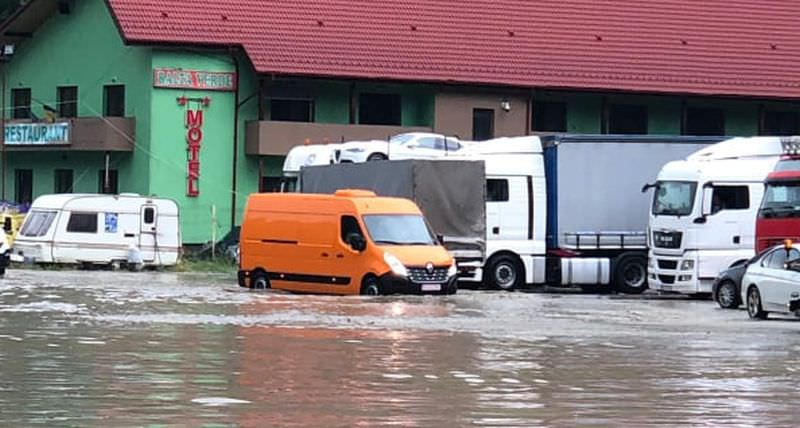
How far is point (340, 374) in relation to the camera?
1819 cm

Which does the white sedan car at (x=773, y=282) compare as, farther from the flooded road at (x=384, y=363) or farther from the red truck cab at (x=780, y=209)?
the red truck cab at (x=780, y=209)

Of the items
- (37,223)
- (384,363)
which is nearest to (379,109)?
(37,223)

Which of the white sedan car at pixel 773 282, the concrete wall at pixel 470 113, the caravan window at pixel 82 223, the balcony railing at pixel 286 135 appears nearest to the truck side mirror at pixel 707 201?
the white sedan car at pixel 773 282

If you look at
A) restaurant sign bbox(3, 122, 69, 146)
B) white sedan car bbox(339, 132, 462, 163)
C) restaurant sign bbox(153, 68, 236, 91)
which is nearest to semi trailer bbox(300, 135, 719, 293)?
white sedan car bbox(339, 132, 462, 163)

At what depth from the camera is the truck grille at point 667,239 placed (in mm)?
37375

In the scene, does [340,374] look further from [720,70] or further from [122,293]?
[720,70]

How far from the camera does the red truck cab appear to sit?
35219 mm

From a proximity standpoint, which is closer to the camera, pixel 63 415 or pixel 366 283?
pixel 63 415

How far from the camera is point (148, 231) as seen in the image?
162 feet

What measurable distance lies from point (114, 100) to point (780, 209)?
28124 millimetres

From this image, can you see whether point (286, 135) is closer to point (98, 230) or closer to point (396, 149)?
point (98, 230)

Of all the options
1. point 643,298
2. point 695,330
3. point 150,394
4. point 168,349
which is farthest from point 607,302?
point 150,394

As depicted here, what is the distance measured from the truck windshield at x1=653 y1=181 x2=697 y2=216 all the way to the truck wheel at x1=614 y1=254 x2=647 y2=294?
6.32ft

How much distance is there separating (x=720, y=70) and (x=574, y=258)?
23.5 meters
